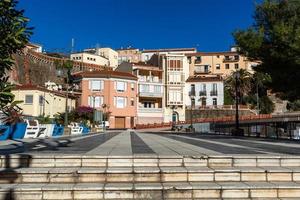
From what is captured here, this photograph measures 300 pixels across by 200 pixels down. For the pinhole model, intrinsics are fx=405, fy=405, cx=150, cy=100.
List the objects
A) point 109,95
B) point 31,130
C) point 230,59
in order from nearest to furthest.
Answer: point 31,130 < point 109,95 < point 230,59

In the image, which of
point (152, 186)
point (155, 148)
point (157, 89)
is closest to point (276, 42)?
point (155, 148)

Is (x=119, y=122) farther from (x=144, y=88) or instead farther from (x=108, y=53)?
(x=108, y=53)

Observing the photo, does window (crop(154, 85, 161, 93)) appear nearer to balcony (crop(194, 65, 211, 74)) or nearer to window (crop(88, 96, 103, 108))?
window (crop(88, 96, 103, 108))

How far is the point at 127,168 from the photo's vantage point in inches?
315

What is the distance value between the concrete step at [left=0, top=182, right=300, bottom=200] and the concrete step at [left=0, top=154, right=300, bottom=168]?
96cm

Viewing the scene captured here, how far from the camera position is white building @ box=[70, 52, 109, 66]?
340 feet

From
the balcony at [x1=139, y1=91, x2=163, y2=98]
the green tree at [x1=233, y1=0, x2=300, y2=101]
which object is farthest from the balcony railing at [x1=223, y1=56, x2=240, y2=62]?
the green tree at [x1=233, y1=0, x2=300, y2=101]

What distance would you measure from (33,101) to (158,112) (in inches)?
1260

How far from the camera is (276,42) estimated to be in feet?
62.9

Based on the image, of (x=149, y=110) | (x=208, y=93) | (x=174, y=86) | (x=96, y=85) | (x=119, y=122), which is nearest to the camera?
(x=119, y=122)

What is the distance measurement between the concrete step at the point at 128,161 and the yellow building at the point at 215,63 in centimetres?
9991

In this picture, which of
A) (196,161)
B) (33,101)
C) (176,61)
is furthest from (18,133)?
(176,61)

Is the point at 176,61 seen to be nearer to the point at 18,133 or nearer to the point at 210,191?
the point at 18,133

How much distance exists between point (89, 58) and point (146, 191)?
99725 millimetres
